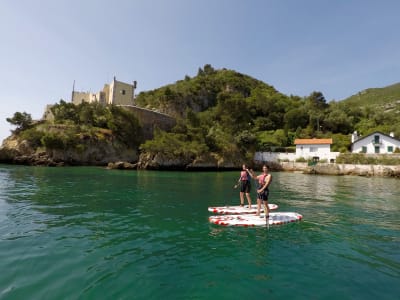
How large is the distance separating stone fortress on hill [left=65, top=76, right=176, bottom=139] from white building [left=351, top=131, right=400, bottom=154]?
136 ft

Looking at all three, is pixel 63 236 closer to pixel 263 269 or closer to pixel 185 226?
pixel 185 226

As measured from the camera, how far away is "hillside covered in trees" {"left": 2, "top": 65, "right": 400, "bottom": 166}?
155ft

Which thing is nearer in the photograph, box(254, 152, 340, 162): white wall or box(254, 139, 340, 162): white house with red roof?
box(254, 152, 340, 162): white wall

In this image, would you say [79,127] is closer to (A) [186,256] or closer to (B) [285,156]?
(B) [285,156]

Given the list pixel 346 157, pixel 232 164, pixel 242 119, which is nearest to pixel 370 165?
pixel 346 157

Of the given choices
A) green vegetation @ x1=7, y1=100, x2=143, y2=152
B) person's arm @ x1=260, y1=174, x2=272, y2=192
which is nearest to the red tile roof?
green vegetation @ x1=7, y1=100, x2=143, y2=152

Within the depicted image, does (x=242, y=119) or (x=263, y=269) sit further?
(x=242, y=119)

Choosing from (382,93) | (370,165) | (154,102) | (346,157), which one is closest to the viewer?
(370,165)

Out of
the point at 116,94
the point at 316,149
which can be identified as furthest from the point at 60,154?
the point at 316,149

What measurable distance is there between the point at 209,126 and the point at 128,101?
21.9m

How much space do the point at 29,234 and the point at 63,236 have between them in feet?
3.96

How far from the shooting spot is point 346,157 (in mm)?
46250

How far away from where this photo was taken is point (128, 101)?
64062 millimetres

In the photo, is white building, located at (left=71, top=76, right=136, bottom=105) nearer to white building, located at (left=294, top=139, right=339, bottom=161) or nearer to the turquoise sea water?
white building, located at (left=294, top=139, right=339, bottom=161)
